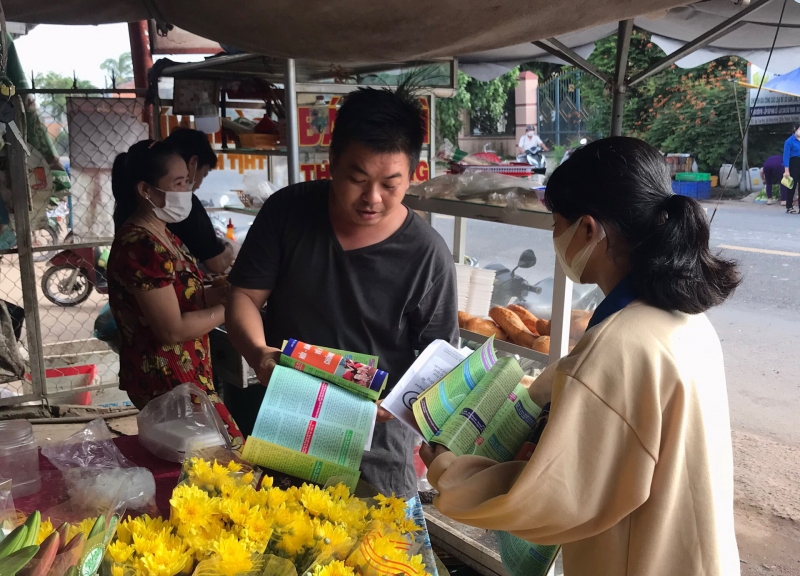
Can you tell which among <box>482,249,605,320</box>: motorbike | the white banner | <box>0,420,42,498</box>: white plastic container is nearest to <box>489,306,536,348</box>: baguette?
<box>482,249,605,320</box>: motorbike

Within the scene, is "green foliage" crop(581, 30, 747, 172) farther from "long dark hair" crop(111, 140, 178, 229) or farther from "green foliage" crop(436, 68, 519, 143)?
"long dark hair" crop(111, 140, 178, 229)

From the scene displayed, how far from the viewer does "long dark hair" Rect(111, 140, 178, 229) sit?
226 centimetres

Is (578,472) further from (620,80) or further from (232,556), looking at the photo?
(620,80)

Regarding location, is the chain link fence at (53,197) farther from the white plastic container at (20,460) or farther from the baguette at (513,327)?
the baguette at (513,327)

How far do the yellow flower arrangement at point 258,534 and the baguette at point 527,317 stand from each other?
1.59 m

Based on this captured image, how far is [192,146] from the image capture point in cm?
250

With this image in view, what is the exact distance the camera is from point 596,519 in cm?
105

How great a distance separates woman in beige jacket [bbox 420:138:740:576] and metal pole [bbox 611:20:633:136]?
2.29m

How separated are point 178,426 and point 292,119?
1651 mm

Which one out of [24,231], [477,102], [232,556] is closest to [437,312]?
[232,556]

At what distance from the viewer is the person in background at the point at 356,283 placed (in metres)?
1.73

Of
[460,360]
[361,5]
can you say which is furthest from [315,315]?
[361,5]

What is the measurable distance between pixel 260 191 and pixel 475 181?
1.63m

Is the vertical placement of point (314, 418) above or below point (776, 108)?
below
